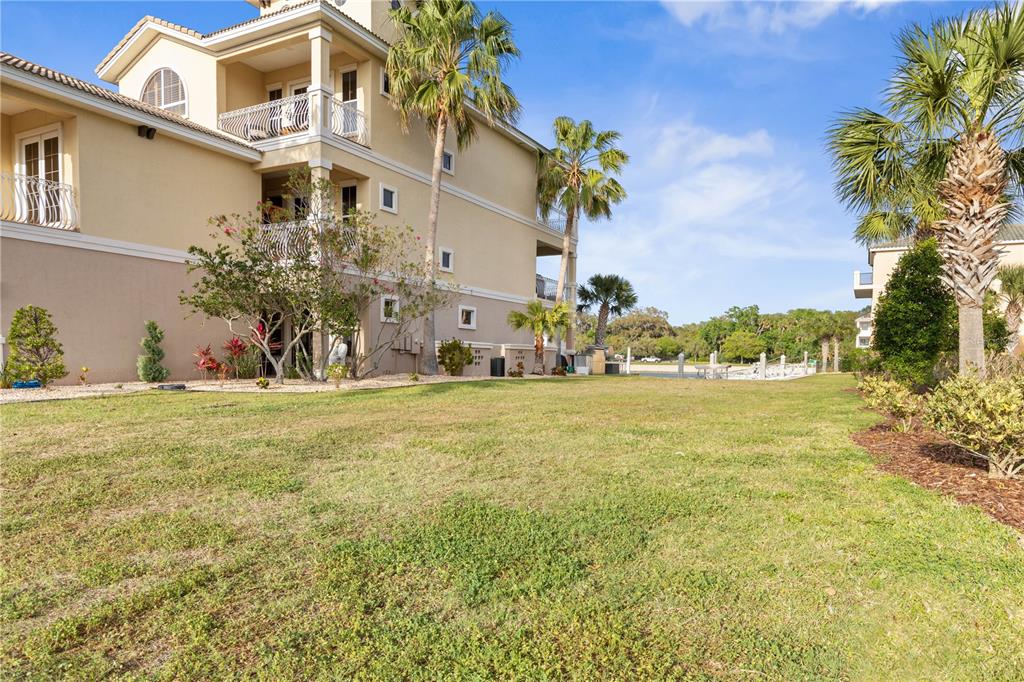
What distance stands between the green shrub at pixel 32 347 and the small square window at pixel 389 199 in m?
8.86

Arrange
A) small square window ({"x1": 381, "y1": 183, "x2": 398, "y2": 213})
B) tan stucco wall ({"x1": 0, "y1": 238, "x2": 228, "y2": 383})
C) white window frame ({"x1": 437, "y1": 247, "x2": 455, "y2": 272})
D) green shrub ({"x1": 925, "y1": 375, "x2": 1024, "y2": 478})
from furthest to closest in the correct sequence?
white window frame ({"x1": 437, "y1": 247, "x2": 455, "y2": 272}) → small square window ({"x1": 381, "y1": 183, "x2": 398, "y2": 213}) → tan stucco wall ({"x1": 0, "y1": 238, "x2": 228, "y2": 383}) → green shrub ({"x1": 925, "y1": 375, "x2": 1024, "y2": 478})

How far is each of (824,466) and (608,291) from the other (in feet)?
84.0

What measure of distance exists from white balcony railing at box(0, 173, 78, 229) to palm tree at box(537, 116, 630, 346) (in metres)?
16.6

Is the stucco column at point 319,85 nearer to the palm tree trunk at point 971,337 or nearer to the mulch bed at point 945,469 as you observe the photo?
the mulch bed at point 945,469

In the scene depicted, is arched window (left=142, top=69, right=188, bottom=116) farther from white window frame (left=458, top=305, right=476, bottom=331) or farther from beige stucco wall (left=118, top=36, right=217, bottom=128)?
white window frame (left=458, top=305, right=476, bottom=331)

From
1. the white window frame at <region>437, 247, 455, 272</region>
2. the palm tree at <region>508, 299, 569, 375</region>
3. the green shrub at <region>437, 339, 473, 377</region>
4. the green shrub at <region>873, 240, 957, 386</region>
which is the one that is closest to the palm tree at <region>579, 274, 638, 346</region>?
the palm tree at <region>508, 299, 569, 375</region>

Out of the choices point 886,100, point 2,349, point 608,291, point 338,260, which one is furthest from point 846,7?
point 608,291

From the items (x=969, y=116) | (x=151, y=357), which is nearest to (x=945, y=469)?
(x=969, y=116)

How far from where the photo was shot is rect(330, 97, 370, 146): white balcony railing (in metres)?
15.8

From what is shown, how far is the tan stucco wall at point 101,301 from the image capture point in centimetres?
1088

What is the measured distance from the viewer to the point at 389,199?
674 inches

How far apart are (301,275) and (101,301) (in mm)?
4641

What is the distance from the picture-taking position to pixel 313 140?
47.1ft

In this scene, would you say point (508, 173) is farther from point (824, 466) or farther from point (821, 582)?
point (821, 582)
